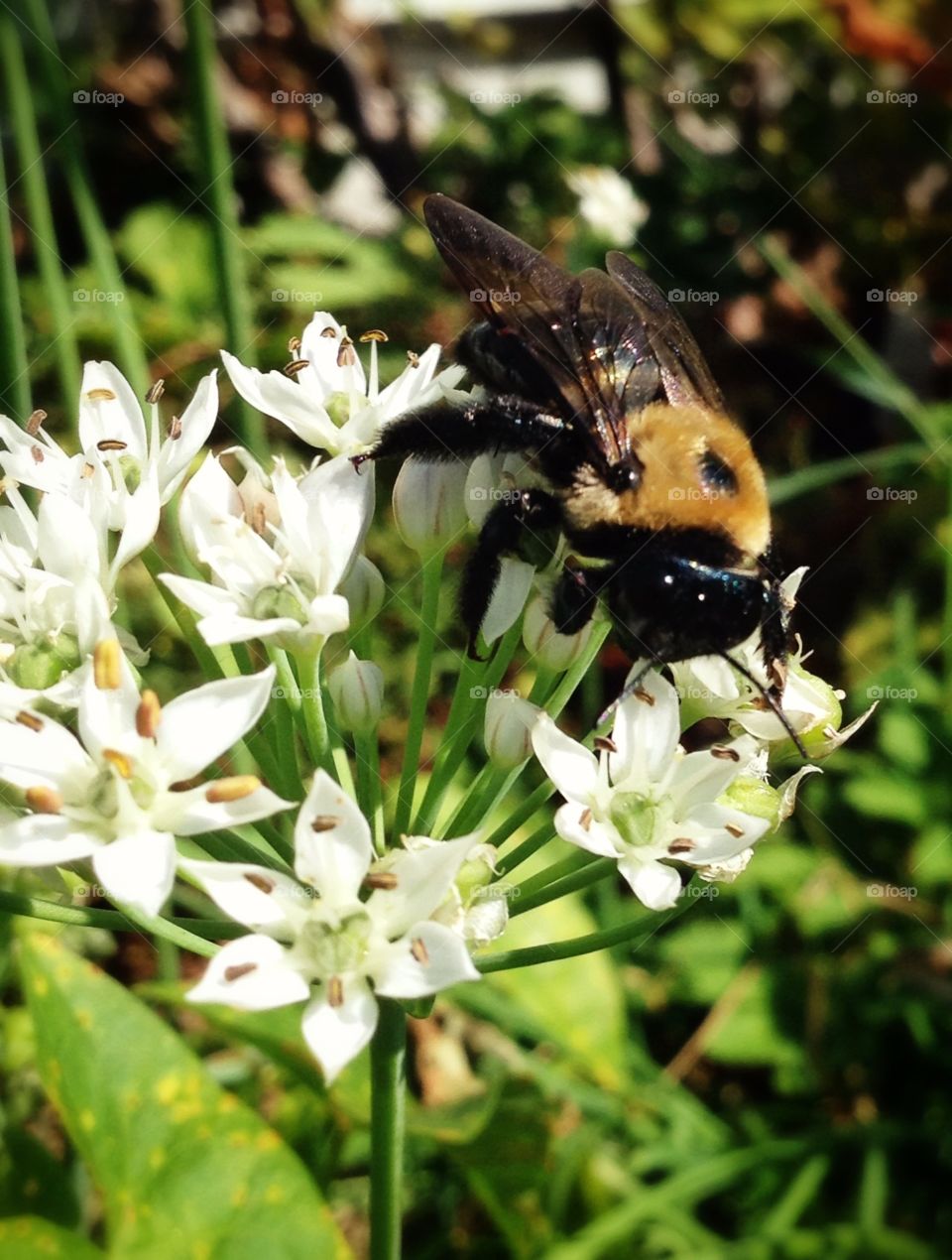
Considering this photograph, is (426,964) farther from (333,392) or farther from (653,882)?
(333,392)

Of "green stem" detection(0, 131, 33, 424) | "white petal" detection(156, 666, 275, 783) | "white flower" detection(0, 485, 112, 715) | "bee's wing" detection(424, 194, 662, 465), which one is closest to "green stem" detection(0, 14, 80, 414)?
"green stem" detection(0, 131, 33, 424)

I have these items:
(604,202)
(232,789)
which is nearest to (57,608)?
→ (232,789)

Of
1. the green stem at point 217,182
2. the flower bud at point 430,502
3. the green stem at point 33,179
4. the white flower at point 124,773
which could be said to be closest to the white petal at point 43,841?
the white flower at point 124,773

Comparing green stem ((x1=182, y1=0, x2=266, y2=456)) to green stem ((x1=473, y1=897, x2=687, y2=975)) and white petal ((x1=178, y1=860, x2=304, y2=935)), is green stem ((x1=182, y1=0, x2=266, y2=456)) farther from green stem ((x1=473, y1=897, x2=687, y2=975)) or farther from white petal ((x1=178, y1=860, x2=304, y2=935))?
green stem ((x1=473, y1=897, x2=687, y2=975))

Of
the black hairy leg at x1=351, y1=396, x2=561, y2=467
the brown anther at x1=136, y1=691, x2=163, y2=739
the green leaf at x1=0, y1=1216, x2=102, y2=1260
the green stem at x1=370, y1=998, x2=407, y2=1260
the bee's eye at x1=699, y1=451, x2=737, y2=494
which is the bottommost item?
the green leaf at x1=0, y1=1216, x2=102, y2=1260

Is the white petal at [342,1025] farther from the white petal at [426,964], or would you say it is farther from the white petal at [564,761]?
the white petal at [564,761]

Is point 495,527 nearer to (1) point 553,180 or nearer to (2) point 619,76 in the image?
(1) point 553,180
